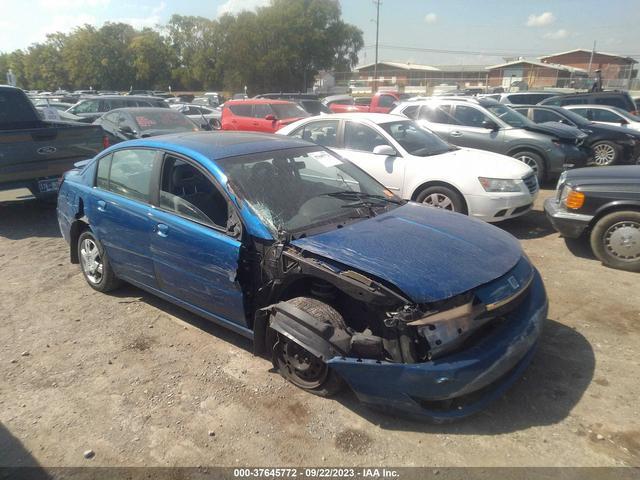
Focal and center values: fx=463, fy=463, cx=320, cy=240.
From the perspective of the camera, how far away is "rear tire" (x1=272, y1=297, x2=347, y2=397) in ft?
9.57

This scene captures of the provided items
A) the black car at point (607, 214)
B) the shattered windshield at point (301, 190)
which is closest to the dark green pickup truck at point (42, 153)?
the shattered windshield at point (301, 190)

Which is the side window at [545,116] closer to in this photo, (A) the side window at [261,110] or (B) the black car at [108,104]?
(A) the side window at [261,110]

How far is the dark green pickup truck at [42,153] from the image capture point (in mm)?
6586

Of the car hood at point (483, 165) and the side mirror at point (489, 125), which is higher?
the side mirror at point (489, 125)

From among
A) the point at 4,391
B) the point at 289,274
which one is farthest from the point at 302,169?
the point at 4,391

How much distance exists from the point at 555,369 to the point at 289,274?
2.02 m

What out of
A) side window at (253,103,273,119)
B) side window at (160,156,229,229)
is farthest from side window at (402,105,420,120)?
side window at (160,156,229,229)

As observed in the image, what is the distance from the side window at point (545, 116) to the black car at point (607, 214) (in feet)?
21.4

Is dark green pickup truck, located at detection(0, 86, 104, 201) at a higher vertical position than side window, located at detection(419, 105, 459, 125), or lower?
lower

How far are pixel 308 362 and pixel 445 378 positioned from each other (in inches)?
36.9

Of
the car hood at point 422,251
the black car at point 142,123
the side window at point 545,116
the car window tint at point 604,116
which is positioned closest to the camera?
the car hood at point 422,251

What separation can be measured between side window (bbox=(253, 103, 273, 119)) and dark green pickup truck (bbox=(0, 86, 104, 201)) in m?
5.81

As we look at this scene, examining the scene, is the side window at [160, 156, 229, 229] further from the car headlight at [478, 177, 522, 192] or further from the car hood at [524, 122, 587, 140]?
the car hood at [524, 122, 587, 140]

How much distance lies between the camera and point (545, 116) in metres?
11.3
